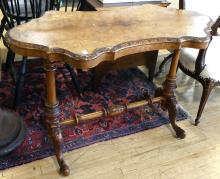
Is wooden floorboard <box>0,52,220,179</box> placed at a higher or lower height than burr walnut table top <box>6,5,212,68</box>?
lower

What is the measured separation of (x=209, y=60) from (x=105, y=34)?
0.82 metres

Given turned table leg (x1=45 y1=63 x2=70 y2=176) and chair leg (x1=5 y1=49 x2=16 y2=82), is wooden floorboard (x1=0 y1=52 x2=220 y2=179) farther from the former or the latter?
chair leg (x1=5 y1=49 x2=16 y2=82)

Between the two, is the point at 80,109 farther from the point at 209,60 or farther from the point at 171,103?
the point at 209,60

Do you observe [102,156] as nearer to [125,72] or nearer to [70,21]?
[70,21]

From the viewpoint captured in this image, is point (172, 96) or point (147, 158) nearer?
point (147, 158)

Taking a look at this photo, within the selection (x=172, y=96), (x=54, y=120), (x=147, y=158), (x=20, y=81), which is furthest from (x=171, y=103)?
(x=20, y=81)

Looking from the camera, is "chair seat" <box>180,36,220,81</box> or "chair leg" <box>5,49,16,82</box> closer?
"chair seat" <box>180,36,220,81</box>

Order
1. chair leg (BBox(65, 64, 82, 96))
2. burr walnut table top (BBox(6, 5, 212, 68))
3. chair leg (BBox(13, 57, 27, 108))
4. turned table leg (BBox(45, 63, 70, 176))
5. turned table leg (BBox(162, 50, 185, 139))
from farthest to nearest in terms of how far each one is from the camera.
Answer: chair leg (BBox(65, 64, 82, 96)), chair leg (BBox(13, 57, 27, 108)), turned table leg (BBox(162, 50, 185, 139)), turned table leg (BBox(45, 63, 70, 176)), burr walnut table top (BBox(6, 5, 212, 68))

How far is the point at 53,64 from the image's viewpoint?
3.96 feet

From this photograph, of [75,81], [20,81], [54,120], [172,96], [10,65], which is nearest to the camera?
[54,120]

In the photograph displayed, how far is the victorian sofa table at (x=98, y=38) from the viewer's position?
3.61 feet

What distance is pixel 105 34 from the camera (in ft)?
4.11

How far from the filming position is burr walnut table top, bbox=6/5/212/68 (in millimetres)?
1096

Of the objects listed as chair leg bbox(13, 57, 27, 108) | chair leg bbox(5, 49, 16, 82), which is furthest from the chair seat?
chair leg bbox(5, 49, 16, 82)
